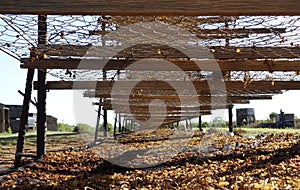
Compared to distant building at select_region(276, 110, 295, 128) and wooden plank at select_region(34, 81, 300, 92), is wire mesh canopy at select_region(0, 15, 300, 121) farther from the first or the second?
distant building at select_region(276, 110, 295, 128)

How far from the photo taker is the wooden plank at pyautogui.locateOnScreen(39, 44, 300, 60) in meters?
3.92

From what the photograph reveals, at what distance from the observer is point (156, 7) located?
1997mm

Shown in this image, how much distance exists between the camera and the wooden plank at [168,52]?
12.8 feet

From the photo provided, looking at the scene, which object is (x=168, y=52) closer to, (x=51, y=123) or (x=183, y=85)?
(x=183, y=85)

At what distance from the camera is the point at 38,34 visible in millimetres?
3512

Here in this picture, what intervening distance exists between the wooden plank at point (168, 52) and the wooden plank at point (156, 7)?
6.03ft

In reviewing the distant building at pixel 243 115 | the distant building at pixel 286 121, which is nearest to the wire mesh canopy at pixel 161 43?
the distant building at pixel 286 121

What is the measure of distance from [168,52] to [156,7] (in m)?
2.04

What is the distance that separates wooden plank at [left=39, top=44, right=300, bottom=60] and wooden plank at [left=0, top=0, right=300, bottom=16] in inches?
72.3

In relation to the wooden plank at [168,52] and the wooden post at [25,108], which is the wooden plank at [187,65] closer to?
the wooden plank at [168,52]

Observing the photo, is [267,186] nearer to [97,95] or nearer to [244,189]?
[244,189]

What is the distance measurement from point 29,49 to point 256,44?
2.12 metres

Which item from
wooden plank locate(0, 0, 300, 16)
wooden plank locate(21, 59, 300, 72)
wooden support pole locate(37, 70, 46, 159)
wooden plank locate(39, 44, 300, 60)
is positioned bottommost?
wooden support pole locate(37, 70, 46, 159)

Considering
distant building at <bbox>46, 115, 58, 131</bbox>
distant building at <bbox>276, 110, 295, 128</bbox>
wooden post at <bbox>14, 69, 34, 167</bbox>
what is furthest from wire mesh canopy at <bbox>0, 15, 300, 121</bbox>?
distant building at <bbox>46, 115, 58, 131</bbox>
